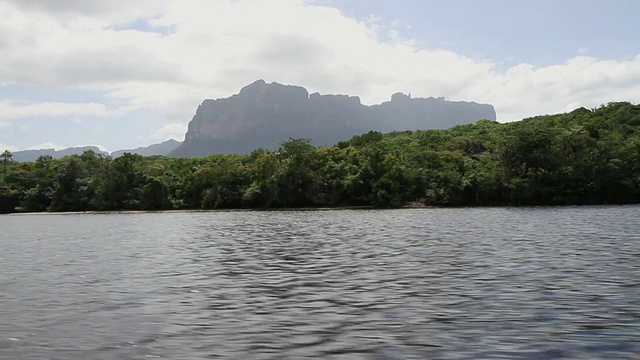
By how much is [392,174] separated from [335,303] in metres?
89.0

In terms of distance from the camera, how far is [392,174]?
105375mm

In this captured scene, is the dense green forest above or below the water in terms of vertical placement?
above

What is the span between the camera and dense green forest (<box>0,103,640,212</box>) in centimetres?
9350

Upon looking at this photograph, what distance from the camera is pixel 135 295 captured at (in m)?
20.2

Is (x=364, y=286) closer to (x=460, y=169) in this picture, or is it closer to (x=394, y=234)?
(x=394, y=234)

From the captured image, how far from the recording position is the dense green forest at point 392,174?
93.5 m

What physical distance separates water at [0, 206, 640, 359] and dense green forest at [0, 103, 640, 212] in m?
64.2

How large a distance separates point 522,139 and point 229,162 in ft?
231

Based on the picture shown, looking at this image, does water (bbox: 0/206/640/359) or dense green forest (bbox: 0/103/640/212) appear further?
dense green forest (bbox: 0/103/640/212)

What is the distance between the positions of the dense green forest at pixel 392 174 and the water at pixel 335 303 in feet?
211

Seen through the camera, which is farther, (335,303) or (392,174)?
(392,174)

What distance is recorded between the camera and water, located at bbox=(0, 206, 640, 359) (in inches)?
501

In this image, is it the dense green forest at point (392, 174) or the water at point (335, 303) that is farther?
the dense green forest at point (392, 174)

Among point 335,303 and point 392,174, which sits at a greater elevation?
point 392,174
